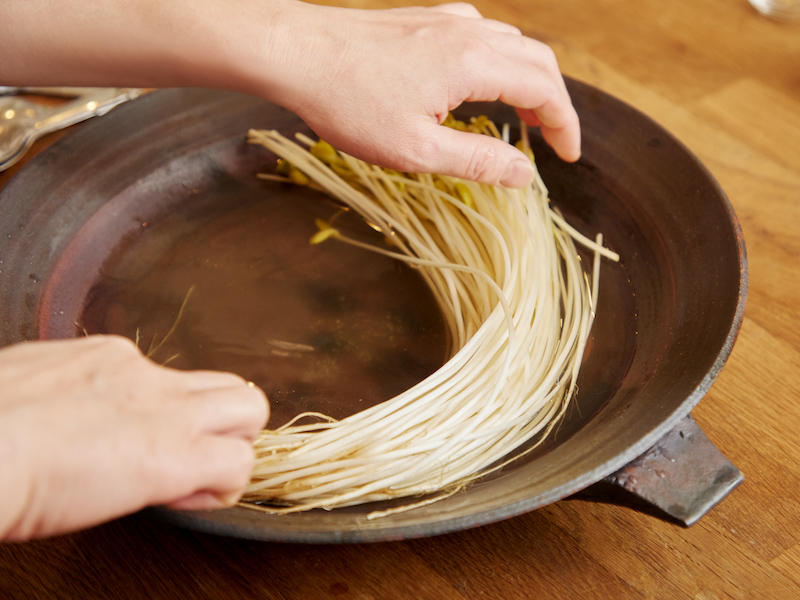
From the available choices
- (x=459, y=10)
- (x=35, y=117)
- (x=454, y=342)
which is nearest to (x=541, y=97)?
(x=459, y=10)

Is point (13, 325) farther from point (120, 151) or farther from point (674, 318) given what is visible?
point (674, 318)

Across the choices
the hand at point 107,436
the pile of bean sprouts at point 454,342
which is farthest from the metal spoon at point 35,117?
the hand at point 107,436

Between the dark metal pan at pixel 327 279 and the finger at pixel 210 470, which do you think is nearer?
the finger at pixel 210 470

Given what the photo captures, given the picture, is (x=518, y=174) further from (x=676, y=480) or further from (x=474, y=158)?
(x=676, y=480)

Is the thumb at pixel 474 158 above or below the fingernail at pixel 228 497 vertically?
above

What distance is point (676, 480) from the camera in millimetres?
592

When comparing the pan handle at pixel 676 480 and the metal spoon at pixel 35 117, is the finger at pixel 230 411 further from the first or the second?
the metal spoon at pixel 35 117

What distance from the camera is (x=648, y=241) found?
2.94 feet

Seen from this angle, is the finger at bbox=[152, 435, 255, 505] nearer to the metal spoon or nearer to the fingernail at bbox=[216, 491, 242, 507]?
the fingernail at bbox=[216, 491, 242, 507]

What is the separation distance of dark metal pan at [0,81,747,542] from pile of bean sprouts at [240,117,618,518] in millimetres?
31

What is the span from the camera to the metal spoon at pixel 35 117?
3.60 ft

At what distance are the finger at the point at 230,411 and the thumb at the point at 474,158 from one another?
1.42 feet

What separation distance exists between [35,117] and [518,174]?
2.93 feet

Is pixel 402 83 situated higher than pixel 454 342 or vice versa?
pixel 402 83
